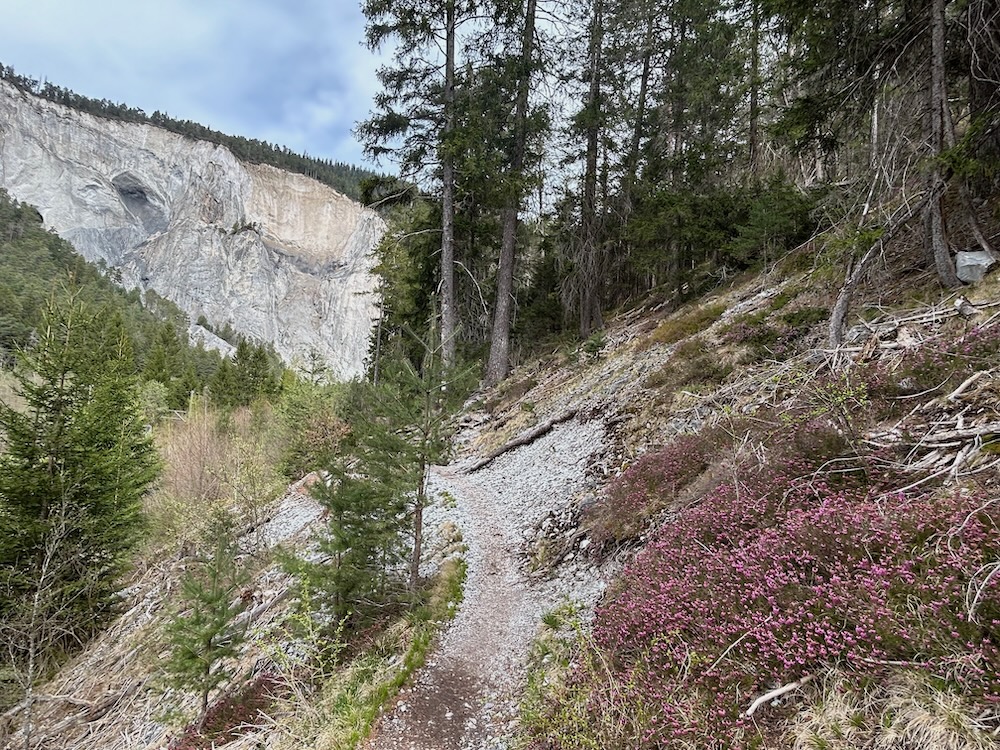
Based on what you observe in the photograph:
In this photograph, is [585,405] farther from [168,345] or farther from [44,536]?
[168,345]

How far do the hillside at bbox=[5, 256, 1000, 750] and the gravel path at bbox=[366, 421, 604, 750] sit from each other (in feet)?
0.10

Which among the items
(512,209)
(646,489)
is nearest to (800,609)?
(646,489)

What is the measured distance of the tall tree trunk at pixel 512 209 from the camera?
50.6ft

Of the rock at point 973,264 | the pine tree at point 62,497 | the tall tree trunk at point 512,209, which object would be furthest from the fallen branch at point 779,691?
the tall tree trunk at point 512,209

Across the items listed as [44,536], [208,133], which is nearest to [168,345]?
[44,536]

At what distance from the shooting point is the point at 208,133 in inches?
5153

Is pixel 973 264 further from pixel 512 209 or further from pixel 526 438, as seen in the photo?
pixel 512 209

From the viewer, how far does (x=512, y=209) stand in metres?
16.6

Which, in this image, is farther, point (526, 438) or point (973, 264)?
point (526, 438)

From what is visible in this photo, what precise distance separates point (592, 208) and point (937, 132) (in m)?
11.4

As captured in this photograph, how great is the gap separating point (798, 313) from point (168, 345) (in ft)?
202

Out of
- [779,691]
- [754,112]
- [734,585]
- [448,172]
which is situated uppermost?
[754,112]

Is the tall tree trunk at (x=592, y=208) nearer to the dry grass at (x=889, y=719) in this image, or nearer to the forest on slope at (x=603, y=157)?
the forest on slope at (x=603, y=157)

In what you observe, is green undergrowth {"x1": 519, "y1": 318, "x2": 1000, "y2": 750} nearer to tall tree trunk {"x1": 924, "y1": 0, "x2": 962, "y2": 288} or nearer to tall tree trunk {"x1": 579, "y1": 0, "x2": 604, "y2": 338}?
tall tree trunk {"x1": 924, "y1": 0, "x2": 962, "y2": 288}
